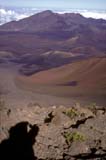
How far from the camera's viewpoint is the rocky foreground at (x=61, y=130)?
1014 cm

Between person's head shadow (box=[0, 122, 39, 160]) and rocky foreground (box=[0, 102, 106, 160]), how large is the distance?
0.10 feet

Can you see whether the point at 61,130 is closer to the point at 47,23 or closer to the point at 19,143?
the point at 19,143

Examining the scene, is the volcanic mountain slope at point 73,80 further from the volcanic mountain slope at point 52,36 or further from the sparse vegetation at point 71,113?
the sparse vegetation at point 71,113

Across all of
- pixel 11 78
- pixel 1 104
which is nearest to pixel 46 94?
pixel 11 78

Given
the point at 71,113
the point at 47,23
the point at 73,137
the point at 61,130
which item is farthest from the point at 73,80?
the point at 47,23

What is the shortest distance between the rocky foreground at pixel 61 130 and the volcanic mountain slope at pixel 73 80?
17.5 meters

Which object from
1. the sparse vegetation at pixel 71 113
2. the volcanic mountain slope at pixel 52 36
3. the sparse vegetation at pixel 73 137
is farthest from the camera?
the volcanic mountain slope at pixel 52 36

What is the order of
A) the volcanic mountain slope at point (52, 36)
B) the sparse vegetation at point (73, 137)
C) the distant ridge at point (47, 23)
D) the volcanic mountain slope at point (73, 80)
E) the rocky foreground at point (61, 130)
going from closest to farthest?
the rocky foreground at point (61, 130)
the sparse vegetation at point (73, 137)
the volcanic mountain slope at point (73, 80)
the volcanic mountain slope at point (52, 36)
the distant ridge at point (47, 23)

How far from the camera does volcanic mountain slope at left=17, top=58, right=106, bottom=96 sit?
31.9 m

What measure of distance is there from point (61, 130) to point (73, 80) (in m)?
25.4

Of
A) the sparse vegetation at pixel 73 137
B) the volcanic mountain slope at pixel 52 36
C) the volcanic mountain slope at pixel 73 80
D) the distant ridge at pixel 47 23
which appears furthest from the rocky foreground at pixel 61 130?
the distant ridge at pixel 47 23

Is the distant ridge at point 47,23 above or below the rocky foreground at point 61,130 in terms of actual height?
below

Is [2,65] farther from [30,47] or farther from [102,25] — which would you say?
[102,25]

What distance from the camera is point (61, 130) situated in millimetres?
11328
